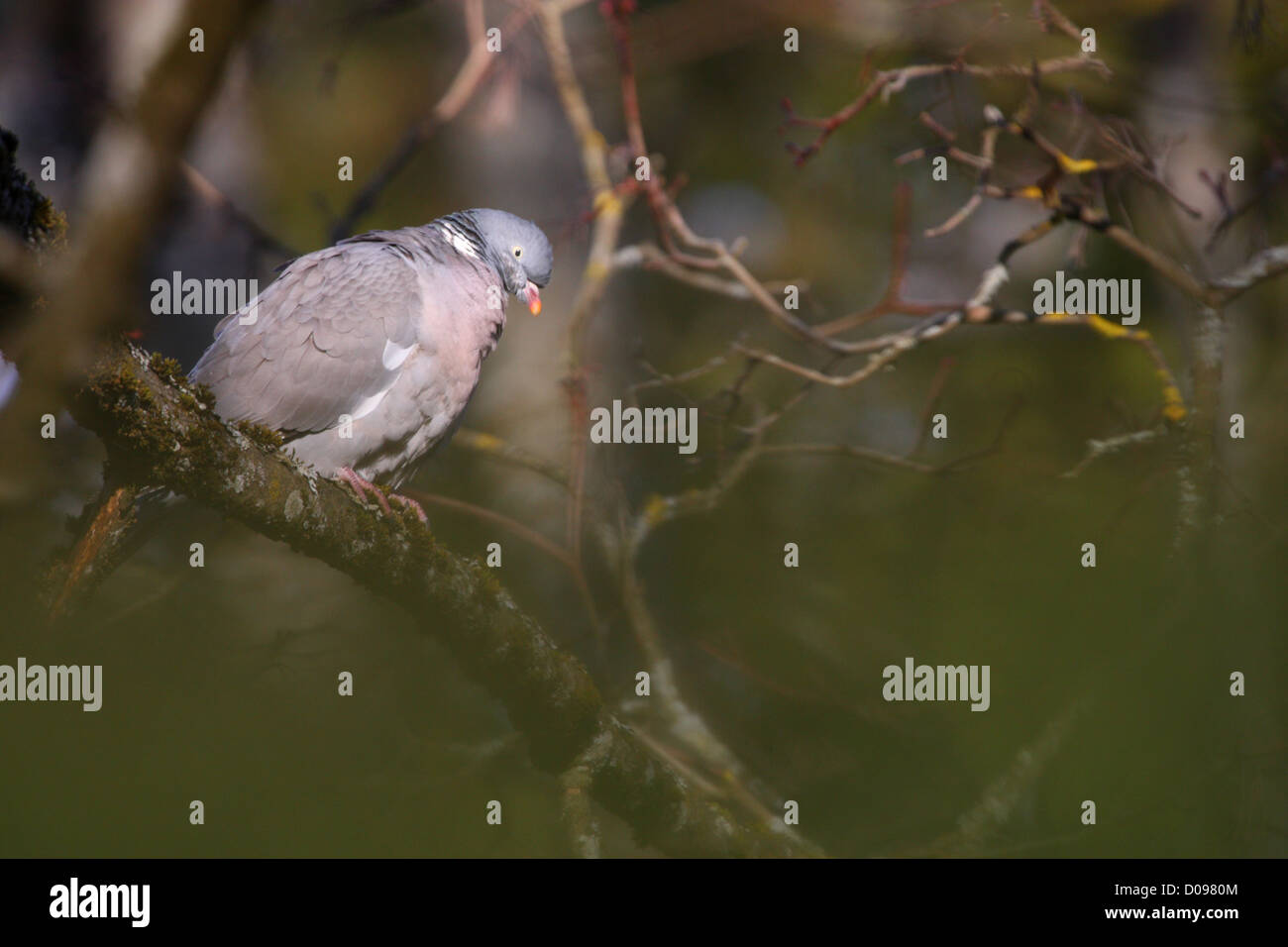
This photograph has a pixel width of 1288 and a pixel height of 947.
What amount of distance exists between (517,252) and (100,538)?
1.20m

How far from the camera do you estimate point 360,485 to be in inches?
90.0

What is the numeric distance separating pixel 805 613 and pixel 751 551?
314mm

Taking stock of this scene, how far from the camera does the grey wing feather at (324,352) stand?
2.45 m

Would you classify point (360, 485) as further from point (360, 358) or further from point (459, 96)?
point (459, 96)

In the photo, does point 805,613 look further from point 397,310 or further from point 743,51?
point 743,51

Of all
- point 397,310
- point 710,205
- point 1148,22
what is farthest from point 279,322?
point 1148,22

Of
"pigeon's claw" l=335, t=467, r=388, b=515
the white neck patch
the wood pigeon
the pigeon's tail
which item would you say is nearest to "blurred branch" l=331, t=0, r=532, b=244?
the white neck patch

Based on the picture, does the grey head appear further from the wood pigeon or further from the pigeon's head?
the wood pigeon

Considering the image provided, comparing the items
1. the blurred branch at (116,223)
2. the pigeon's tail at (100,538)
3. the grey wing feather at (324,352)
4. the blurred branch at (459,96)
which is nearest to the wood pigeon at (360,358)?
the grey wing feather at (324,352)

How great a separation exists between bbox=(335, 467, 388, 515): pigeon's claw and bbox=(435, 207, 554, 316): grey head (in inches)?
25.5

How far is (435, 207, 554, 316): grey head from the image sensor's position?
2.64 meters

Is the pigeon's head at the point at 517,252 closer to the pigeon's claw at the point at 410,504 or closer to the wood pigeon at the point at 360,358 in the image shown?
the wood pigeon at the point at 360,358

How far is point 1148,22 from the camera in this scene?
4.07m

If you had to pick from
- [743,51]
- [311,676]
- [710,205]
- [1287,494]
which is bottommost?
[311,676]
